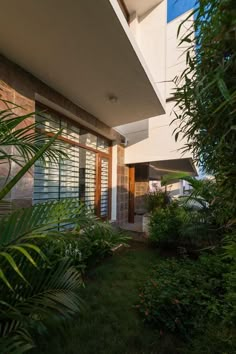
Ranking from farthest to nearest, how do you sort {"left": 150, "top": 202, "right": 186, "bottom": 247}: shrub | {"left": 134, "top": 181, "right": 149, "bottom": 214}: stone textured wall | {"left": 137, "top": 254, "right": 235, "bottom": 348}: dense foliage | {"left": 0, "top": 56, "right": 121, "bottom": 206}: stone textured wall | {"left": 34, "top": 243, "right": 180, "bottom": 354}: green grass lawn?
{"left": 134, "top": 181, "right": 149, "bottom": 214}: stone textured wall → {"left": 150, "top": 202, "right": 186, "bottom": 247}: shrub → {"left": 0, "top": 56, "right": 121, "bottom": 206}: stone textured wall → {"left": 137, "top": 254, "right": 235, "bottom": 348}: dense foliage → {"left": 34, "top": 243, "right": 180, "bottom": 354}: green grass lawn

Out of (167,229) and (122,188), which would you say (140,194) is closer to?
(122,188)

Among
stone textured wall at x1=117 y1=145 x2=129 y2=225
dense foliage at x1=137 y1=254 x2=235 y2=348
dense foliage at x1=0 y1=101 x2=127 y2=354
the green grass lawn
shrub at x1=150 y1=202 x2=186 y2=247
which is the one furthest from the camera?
stone textured wall at x1=117 y1=145 x2=129 y2=225

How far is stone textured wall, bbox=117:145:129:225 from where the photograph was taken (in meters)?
5.06

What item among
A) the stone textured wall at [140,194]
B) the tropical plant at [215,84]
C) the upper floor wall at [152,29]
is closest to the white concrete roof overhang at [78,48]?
the tropical plant at [215,84]

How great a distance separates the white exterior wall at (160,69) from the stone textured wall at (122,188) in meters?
0.45

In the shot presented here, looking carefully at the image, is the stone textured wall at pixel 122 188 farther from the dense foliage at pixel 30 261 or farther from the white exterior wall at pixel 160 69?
the dense foliage at pixel 30 261

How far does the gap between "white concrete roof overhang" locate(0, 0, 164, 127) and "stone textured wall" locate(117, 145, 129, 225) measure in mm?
2063

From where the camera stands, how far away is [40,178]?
9.75 ft

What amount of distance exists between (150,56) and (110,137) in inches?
83.4

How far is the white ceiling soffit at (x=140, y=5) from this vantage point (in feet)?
13.2

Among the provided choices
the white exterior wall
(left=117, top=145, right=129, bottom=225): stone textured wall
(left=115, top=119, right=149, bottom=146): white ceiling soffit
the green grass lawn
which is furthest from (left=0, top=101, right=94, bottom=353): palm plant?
(left=115, top=119, right=149, bottom=146): white ceiling soffit

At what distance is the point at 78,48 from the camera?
6.70 ft

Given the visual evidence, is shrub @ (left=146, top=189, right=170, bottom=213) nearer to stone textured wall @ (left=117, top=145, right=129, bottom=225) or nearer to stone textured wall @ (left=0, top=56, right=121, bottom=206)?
stone textured wall @ (left=117, top=145, right=129, bottom=225)

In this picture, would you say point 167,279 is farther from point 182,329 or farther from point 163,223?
point 163,223
